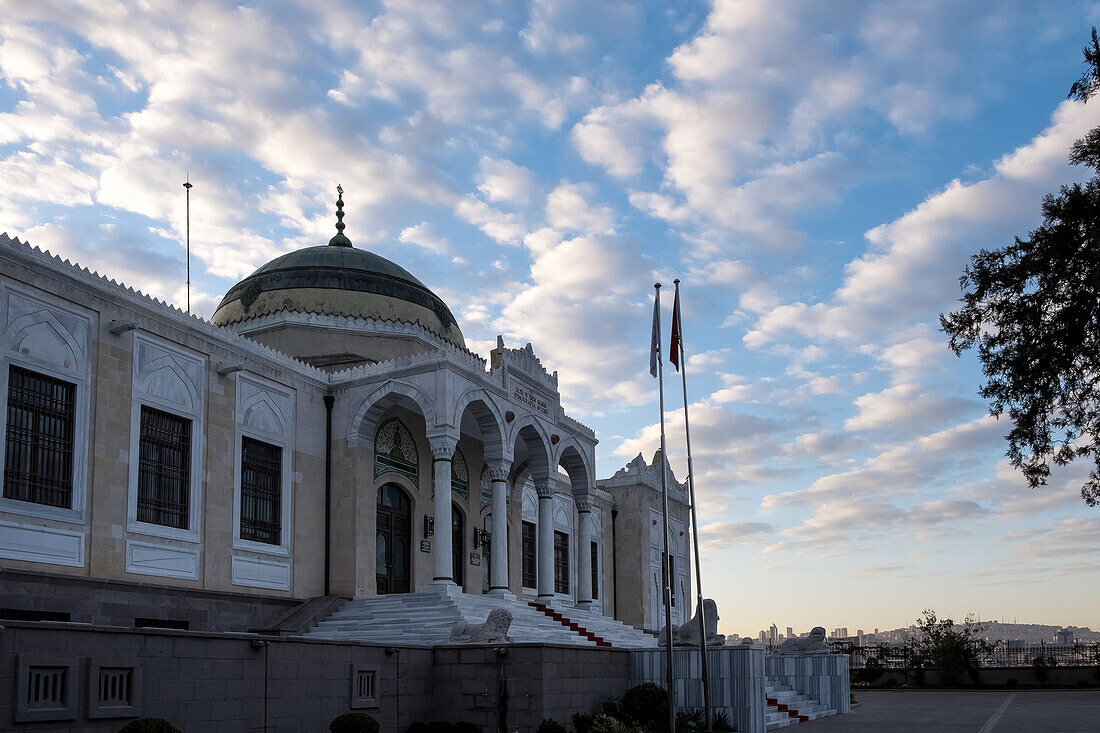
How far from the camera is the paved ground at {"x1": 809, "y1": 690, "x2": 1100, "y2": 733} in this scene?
22.0 meters

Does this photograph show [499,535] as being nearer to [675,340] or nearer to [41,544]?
[675,340]

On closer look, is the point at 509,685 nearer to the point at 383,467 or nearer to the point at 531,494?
the point at 383,467

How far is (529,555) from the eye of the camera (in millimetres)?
33625

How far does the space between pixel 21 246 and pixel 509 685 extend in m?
11.2

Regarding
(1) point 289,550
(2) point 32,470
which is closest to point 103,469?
(2) point 32,470

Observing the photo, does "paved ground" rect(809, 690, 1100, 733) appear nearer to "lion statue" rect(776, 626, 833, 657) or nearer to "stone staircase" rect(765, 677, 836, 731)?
"stone staircase" rect(765, 677, 836, 731)

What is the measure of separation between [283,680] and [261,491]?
7.96 meters

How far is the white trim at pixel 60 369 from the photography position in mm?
17234

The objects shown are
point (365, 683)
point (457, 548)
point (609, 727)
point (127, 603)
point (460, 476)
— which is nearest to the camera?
point (609, 727)

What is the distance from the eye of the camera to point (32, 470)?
17.6 m

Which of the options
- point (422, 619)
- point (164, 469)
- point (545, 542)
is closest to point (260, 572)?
point (164, 469)

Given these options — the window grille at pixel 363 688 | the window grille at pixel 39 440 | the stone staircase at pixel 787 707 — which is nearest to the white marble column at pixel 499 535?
the stone staircase at pixel 787 707

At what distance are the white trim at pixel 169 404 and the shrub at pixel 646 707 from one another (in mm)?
9096

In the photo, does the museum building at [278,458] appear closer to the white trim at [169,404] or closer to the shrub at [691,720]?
the white trim at [169,404]
